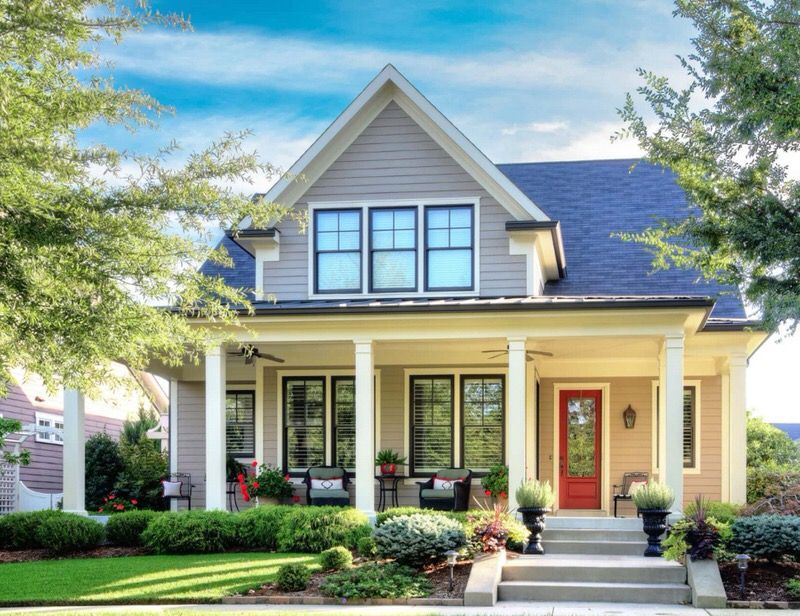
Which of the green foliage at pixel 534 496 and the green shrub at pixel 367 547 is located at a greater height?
the green foliage at pixel 534 496

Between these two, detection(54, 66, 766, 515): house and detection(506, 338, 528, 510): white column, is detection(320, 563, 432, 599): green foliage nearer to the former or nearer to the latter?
detection(506, 338, 528, 510): white column

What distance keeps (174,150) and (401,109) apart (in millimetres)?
7922

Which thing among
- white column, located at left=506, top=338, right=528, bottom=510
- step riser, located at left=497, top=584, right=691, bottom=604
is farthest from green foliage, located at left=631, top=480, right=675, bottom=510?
white column, located at left=506, top=338, right=528, bottom=510

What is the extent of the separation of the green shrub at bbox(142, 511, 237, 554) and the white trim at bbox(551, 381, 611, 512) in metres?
6.97

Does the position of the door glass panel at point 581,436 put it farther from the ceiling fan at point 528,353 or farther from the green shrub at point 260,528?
the green shrub at point 260,528

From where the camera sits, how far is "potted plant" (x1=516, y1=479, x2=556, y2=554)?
13.4 m

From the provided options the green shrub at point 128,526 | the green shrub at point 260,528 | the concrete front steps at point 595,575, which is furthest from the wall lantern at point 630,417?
the green shrub at point 128,526

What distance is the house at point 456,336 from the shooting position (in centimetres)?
1551

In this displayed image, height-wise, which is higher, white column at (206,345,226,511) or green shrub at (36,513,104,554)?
white column at (206,345,226,511)

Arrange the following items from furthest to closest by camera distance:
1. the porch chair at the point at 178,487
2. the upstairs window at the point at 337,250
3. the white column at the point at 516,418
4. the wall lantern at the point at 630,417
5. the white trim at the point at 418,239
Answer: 1. the wall lantern at the point at 630,417
2. the porch chair at the point at 178,487
3. the upstairs window at the point at 337,250
4. the white trim at the point at 418,239
5. the white column at the point at 516,418

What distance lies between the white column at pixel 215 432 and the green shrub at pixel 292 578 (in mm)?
4279

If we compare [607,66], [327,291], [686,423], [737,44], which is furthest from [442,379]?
[737,44]

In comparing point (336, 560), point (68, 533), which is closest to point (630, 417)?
point (336, 560)

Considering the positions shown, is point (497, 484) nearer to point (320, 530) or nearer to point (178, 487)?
point (320, 530)
